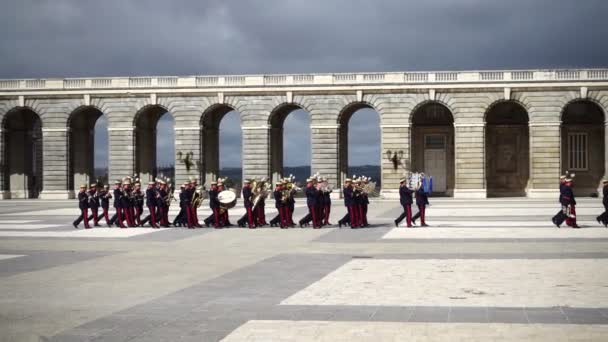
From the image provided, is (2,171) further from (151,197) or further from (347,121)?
(151,197)

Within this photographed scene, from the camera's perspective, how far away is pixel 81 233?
24297 mm

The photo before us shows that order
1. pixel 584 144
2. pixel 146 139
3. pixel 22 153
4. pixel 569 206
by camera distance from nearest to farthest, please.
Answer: pixel 569 206, pixel 584 144, pixel 146 139, pixel 22 153

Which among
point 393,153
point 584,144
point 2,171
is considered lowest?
point 2,171

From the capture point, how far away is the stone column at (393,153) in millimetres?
50394

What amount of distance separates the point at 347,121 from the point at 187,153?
11404 mm

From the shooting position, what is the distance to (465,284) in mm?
12125

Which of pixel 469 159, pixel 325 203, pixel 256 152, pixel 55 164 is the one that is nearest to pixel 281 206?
pixel 325 203

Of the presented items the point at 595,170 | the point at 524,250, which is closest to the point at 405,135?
the point at 595,170

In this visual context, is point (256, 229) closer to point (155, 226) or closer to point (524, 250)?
point (155, 226)

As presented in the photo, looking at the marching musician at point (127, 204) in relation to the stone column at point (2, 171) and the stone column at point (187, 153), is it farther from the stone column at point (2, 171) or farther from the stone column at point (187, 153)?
the stone column at point (2, 171)

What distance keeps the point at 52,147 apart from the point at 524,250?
140ft

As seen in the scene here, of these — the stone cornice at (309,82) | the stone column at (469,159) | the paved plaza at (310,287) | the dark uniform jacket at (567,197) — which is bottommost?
the paved plaza at (310,287)

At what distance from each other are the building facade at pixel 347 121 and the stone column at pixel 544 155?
65mm

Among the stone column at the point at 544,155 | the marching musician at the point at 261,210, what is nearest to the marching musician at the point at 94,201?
the marching musician at the point at 261,210
